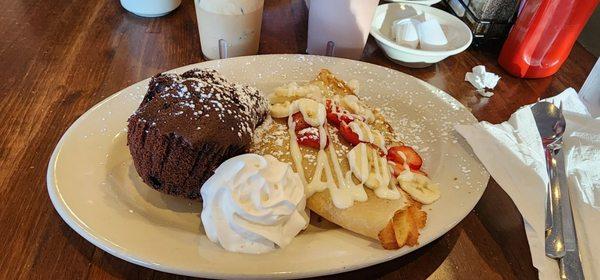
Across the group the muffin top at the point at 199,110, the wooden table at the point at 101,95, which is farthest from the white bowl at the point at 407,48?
the muffin top at the point at 199,110

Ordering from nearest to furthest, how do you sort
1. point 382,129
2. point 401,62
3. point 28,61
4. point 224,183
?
1. point 224,183
2. point 382,129
3. point 28,61
4. point 401,62

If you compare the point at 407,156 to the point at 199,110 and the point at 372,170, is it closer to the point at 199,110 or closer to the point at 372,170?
the point at 372,170

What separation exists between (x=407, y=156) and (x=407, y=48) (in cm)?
44

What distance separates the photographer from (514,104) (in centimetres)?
133

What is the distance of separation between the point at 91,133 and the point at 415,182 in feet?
2.24

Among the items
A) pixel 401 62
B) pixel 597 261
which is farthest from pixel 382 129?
pixel 597 261

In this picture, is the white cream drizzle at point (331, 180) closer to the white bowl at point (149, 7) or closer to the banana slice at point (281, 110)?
the banana slice at point (281, 110)

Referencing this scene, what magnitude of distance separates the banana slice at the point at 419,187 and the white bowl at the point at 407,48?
0.51m

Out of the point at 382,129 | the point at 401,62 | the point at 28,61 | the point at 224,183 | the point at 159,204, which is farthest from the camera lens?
the point at 401,62

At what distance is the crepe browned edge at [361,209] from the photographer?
786 mm

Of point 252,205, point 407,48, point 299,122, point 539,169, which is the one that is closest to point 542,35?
point 407,48

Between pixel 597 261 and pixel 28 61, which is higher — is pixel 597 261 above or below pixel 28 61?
above

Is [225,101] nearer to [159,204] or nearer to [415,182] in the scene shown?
[159,204]

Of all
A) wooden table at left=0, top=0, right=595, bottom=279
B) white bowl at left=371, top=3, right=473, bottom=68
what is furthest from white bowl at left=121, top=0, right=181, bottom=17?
white bowl at left=371, top=3, right=473, bottom=68
